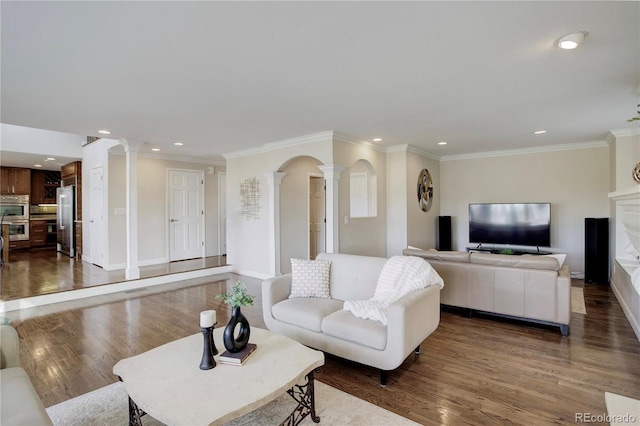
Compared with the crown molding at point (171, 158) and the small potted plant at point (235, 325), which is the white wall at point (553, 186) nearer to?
the crown molding at point (171, 158)

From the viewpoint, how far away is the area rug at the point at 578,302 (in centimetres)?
409

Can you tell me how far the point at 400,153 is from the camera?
19.7ft

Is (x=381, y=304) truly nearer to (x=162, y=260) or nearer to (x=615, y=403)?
(x=615, y=403)

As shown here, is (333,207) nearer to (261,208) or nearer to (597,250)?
(261,208)

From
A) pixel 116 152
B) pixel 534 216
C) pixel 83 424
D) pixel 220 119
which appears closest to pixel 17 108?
pixel 220 119

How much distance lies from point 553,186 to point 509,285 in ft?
12.3

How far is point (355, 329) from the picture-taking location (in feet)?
8.05

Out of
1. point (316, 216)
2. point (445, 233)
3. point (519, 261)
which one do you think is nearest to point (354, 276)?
point (519, 261)

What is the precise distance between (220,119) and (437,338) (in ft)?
11.6

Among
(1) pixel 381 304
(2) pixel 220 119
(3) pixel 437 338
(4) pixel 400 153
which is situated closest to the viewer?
(1) pixel 381 304

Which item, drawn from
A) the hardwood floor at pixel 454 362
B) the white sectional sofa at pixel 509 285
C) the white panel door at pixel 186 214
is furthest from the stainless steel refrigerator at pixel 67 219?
the white sectional sofa at pixel 509 285

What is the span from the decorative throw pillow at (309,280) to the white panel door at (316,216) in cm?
379

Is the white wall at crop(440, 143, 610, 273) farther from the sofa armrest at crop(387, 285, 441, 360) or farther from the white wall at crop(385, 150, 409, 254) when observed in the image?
the sofa armrest at crop(387, 285, 441, 360)

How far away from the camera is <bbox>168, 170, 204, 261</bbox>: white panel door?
704 centimetres
